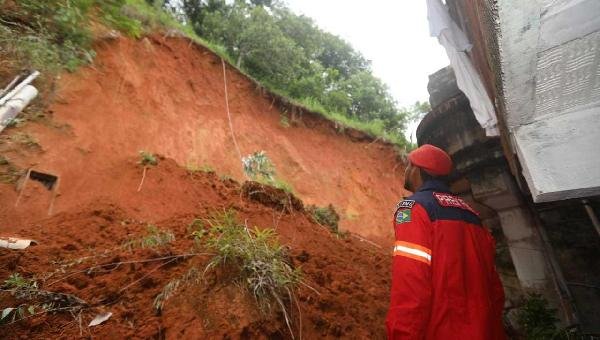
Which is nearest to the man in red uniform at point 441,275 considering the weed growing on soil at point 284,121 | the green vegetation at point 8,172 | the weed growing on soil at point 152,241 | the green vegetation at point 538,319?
the green vegetation at point 538,319

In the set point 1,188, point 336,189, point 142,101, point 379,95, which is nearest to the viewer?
point 1,188

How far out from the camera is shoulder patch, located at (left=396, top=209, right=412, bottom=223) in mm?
2143

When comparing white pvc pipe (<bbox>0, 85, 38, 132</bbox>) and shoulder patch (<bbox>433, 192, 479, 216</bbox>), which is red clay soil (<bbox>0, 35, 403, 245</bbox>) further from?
shoulder patch (<bbox>433, 192, 479, 216</bbox>)

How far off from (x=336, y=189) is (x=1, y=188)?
6672 mm

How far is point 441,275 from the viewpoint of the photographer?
6.40 ft

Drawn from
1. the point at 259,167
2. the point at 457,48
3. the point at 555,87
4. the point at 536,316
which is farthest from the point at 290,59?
the point at 555,87

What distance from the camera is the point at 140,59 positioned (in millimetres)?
6680

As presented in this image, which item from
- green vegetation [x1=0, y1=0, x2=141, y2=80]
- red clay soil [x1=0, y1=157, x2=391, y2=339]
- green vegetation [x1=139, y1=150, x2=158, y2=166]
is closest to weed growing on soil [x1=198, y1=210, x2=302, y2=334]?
red clay soil [x1=0, y1=157, x2=391, y2=339]

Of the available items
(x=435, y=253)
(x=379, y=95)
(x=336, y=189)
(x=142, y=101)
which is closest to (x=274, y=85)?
(x=336, y=189)

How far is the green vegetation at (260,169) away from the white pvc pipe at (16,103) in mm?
3568

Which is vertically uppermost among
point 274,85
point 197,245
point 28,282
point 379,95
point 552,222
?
point 379,95

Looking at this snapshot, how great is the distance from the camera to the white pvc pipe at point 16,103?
153 inches

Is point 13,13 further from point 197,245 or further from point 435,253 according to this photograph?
point 435,253

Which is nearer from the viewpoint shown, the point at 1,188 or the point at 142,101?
the point at 1,188
